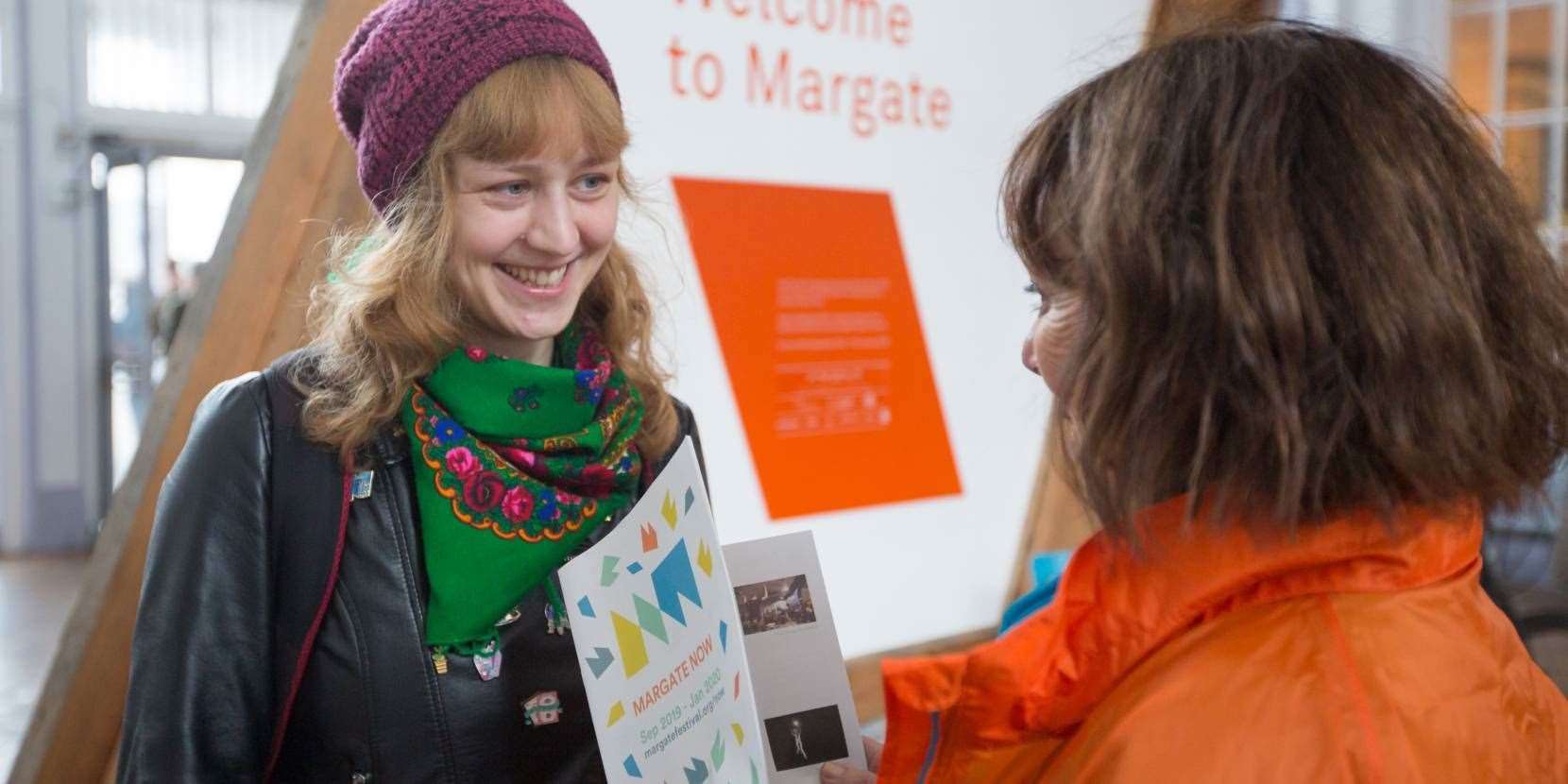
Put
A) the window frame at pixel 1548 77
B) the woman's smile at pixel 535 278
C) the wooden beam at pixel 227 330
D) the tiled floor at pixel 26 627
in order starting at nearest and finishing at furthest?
the woman's smile at pixel 535 278, the wooden beam at pixel 227 330, the tiled floor at pixel 26 627, the window frame at pixel 1548 77

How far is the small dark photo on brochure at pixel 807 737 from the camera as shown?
131cm

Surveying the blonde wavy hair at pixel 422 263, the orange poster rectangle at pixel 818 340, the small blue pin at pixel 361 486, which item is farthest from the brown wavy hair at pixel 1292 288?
the orange poster rectangle at pixel 818 340

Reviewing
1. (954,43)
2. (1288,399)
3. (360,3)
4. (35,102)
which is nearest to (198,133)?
(35,102)

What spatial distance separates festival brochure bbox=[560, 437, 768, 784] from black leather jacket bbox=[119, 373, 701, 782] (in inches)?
10.8

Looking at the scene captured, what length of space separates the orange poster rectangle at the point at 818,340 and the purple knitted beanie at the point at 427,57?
55.5 inches

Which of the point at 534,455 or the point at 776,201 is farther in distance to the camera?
the point at 776,201

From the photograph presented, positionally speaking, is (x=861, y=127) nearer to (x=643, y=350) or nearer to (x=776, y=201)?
(x=776, y=201)

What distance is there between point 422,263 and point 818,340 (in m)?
1.78

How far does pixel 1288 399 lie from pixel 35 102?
931cm

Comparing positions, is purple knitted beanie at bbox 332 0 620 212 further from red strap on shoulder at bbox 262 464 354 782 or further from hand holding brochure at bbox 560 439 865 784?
hand holding brochure at bbox 560 439 865 784

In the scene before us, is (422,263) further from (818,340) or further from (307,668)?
(818,340)

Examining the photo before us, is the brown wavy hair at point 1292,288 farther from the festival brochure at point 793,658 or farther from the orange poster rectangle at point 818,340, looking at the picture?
the orange poster rectangle at point 818,340

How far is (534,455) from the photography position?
61.2 inches

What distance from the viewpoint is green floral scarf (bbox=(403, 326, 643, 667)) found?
146 centimetres
